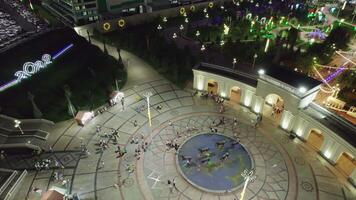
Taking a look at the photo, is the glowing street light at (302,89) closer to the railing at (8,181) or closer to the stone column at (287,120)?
the stone column at (287,120)

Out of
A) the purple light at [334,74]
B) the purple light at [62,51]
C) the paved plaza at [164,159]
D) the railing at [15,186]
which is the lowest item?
the railing at [15,186]

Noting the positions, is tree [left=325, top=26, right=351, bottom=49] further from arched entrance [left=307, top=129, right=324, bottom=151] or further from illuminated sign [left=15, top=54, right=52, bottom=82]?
illuminated sign [left=15, top=54, right=52, bottom=82]

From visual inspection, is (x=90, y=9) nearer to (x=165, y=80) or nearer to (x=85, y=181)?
(x=165, y=80)

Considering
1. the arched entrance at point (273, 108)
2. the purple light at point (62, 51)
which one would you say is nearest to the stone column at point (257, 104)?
the arched entrance at point (273, 108)

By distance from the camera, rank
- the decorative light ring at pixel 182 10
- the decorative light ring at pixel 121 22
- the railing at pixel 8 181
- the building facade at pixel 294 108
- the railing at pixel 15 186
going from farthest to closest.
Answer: the decorative light ring at pixel 182 10 < the decorative light ring at pixel 121 22 < the building facade at pixel 294 108 < the railing at pixel 8 181 < the railing at pixel 15 186

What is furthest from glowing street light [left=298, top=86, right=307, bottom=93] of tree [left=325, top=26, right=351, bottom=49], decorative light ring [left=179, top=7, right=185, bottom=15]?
decorative light ring [left=179, top=7, right=185, bottom=15]

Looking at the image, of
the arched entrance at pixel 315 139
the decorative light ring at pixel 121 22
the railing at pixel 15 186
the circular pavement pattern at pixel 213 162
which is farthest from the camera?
the decorative light ring at pixel 121 22
